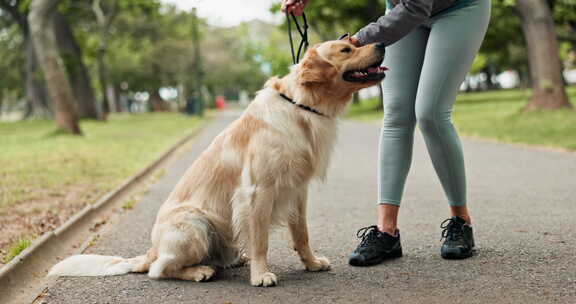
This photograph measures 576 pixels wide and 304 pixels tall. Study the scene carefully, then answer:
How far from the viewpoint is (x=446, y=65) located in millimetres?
3828

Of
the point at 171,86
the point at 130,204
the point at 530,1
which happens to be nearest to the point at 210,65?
the point at 171,86

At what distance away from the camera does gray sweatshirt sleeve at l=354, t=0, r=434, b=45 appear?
11.8 ft

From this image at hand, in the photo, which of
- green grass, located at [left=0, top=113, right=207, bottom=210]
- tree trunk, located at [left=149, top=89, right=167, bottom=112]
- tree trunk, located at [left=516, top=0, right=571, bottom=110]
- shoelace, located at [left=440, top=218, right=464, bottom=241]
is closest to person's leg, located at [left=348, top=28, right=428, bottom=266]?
shoelace, located at [left=440, top=218, right=464, bottom=241]

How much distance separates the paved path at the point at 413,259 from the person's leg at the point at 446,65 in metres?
0.89

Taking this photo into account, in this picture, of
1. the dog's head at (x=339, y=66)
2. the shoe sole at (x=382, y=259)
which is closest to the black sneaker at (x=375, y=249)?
the shoe sole at (x=382, y=259)

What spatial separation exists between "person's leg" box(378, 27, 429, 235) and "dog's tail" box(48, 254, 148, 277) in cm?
172

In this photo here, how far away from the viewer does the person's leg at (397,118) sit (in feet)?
13.2

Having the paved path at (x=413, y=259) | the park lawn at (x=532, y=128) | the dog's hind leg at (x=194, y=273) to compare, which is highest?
the dog's hind leg at (x=194, y=273)

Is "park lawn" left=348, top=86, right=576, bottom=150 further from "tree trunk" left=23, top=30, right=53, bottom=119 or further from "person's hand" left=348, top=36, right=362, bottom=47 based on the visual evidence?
"tree trunk" left=23, top=30, right=53, bottom=119

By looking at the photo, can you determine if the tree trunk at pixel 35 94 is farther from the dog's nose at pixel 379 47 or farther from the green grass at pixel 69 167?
the dog's nose at pixel 379 47

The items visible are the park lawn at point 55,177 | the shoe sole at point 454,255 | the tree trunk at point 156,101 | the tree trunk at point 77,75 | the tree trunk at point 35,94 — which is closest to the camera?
the shoe sole at point 454,255

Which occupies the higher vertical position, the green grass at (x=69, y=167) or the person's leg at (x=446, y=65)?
the person's leg at (x=446, y=65)

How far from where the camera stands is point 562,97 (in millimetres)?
17375

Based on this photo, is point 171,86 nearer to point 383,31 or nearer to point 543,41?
point 543,41
